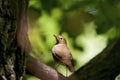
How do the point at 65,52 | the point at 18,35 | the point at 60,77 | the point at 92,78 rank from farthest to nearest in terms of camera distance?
1. the point at 65,52
2. the point at 60,77
3. the point at 92,78
4. the point at 18,35

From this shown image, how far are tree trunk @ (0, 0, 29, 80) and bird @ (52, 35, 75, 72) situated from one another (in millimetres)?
489

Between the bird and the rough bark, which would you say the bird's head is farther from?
the rough bark

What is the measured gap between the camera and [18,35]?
182 centimetres

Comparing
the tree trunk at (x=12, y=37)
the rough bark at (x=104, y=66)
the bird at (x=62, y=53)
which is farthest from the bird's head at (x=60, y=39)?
the tree trunk at (x=12, y=37)

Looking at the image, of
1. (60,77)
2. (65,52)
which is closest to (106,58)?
(60,77)

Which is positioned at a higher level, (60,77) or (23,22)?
(23,22)

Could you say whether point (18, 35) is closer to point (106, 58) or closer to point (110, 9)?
point (106, 58)

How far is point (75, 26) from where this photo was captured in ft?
7.91

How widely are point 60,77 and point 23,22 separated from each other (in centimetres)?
40

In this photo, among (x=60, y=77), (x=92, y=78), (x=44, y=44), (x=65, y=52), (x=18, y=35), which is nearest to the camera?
(x=18, y=35)

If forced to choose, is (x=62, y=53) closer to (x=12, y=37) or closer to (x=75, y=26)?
(x=75, y=26)

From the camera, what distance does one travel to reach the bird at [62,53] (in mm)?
2295

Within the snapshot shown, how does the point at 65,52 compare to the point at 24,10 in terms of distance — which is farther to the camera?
the point at 65,52

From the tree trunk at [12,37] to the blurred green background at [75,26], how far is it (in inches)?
20.9
